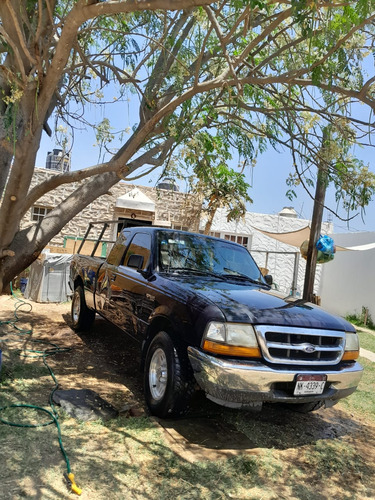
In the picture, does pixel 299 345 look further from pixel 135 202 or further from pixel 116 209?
pixel 116 209

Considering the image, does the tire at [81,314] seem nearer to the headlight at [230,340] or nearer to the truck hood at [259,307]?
the truck hood at [259,307]

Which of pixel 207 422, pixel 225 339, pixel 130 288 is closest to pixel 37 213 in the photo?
pixel 130 288

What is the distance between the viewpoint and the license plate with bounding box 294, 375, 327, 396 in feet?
11.2

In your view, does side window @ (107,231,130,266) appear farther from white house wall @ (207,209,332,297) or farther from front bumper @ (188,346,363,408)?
white house wall @ (207,209,332,297)

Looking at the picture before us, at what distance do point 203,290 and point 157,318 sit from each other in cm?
60

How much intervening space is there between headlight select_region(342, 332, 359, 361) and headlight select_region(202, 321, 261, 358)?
3.43ft

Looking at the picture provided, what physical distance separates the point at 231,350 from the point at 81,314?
13.9 feet

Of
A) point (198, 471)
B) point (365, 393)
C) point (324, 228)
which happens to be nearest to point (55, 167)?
point (324, 228)

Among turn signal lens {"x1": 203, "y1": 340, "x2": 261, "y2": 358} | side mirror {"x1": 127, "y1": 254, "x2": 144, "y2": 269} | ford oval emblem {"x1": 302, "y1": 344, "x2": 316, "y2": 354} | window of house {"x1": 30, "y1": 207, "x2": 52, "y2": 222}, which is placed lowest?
turn signal lens {"x1": 203, "y1": 340, "x2": 261, "y2": 358}

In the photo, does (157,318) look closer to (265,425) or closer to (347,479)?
(265,425)

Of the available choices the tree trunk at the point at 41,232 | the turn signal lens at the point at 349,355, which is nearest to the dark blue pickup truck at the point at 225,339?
the turn signal lens at the point at 349,355

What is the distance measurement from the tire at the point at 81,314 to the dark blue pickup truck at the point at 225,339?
2.21 meters

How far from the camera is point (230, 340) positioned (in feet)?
11.0

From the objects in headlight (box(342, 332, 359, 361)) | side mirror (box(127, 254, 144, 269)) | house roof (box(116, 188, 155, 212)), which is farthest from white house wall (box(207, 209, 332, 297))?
headlight (box(342, 332, 359, 361))
